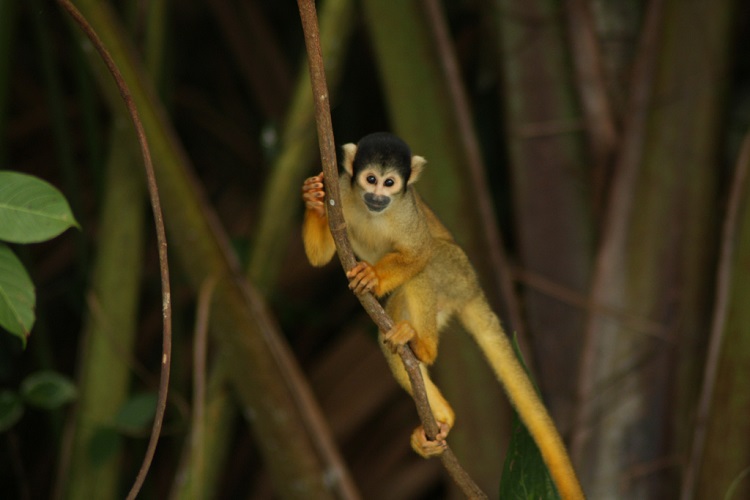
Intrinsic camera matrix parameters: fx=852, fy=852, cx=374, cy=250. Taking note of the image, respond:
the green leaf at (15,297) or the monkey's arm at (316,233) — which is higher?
the green leaf at (15,297)

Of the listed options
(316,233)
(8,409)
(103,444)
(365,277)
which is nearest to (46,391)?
(8,409)

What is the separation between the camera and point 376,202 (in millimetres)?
1896

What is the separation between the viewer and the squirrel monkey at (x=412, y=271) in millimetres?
1792

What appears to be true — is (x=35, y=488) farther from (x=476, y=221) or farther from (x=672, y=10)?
(x=672, y=10)

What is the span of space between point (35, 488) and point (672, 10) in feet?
9.22

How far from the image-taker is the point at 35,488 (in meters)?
3.28

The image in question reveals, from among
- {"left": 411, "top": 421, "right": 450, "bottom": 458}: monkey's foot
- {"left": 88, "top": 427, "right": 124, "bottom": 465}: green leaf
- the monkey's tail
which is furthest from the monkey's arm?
{"left": 88, "top": 427, "right": 124, "bottom": 465}: green leaf

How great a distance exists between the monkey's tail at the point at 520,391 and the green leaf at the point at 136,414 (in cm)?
85

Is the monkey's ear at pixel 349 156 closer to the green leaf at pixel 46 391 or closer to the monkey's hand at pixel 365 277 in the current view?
the monkey's hand at pixel 365 277

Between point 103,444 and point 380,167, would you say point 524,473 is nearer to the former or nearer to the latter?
point 380,167

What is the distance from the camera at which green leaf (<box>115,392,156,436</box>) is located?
87.2 inches

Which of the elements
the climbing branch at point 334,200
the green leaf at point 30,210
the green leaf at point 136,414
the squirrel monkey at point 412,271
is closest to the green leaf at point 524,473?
the squirrel monkey at point 412,271

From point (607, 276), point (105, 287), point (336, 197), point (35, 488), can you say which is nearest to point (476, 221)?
point (607, 276)

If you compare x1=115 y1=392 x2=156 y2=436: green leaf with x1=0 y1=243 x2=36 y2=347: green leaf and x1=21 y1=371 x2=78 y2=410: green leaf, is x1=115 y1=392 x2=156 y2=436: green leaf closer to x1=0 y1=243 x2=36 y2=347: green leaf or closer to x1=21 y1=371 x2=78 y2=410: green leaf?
x1=21 y1=371 x2=78 y2=410: green leaf
